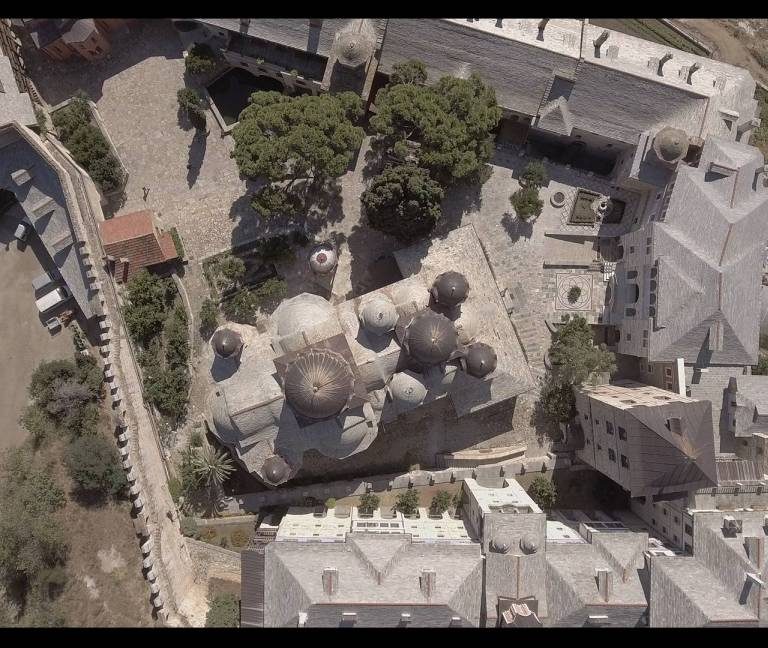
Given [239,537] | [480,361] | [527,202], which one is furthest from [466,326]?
[239,537]

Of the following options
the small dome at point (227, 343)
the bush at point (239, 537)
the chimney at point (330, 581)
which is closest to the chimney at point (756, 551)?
the chimney at point (330, 581)

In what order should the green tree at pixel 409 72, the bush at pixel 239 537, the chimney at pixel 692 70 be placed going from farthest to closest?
the bush at pixel 239 537 < the green tree at pixel 409 72 < the chimney at pixel 692 70

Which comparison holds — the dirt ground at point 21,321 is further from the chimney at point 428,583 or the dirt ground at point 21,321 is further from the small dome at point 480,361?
the chimney at point 428,583

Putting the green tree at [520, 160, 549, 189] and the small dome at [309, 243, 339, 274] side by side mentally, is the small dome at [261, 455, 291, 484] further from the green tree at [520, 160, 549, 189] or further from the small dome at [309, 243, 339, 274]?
the green tree at [520, 160, 549, 189]

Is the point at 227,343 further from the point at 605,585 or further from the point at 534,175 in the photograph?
the point at 605,585

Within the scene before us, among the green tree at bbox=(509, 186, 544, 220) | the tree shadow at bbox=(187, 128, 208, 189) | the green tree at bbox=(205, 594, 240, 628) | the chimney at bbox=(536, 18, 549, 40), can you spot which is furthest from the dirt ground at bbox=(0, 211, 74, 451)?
the chimney at bbox=(536, 18, 549, 40)

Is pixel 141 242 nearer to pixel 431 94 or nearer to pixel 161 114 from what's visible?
pixel 161 114
